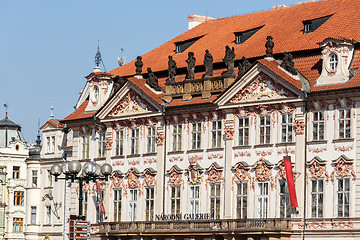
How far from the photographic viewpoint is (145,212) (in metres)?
89.1

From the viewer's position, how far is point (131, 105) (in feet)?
298

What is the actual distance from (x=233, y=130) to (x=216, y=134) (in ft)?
6.07

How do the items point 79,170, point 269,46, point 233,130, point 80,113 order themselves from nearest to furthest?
point 79,170 < point 269,46 < point 233,130 < point 80,113

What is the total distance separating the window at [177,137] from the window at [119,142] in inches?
229

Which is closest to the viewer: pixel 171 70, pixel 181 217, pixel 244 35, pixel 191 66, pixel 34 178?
pixel 181 217

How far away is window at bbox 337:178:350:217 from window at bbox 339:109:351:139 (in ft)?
9.31

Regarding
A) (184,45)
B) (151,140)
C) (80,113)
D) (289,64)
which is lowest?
(151,140)

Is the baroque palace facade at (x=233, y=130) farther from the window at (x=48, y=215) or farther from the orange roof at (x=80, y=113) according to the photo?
the window at (x=48, y=215)

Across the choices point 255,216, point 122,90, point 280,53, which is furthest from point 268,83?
point 122,90

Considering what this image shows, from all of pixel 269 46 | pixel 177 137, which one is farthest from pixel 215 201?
pixel 269 46

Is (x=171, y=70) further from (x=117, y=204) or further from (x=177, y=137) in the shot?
(x=117, y=204)

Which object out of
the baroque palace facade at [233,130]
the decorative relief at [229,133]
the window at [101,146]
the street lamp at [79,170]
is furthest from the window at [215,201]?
the street lamp at [79,170]

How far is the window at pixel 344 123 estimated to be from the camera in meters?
76.1

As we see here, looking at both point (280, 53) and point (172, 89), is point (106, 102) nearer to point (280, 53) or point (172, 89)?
point (172, 89)
